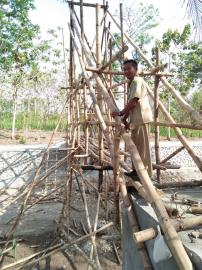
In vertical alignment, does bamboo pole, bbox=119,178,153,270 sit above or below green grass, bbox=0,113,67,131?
below

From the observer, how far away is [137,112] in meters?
3.72

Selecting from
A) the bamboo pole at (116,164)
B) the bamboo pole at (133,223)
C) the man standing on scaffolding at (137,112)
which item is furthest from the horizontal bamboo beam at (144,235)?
the man standing on scaffolding at (137,112)

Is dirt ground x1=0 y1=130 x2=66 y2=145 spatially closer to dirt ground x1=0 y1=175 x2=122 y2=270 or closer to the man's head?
dirt ground x1=0 y1=175 x2=122 y2=270

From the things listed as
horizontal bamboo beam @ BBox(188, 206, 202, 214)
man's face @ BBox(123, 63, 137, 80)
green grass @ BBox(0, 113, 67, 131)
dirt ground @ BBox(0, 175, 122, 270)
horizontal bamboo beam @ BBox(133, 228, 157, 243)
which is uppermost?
man's face @ BBox(123, 63, 137, 80)

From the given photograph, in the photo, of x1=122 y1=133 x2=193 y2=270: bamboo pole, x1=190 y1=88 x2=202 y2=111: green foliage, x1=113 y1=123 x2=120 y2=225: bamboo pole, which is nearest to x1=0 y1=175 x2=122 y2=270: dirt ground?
x1=113 y1=123 x2=120 y2=225: bamboo pole

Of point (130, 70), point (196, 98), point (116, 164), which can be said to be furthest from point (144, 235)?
point (196, 98)

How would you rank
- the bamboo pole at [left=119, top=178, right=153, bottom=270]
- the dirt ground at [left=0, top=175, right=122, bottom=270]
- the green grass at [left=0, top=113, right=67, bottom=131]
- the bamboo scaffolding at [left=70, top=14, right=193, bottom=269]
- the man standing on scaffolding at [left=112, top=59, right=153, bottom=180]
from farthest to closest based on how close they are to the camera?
the green grass at [left=0, top=113, right=67, bottom=131] < the dirt ground at [left=0, top=175, right=122, bottom=270] < the man standing on scaffolding at [left=112, top=59, right=153, bottom=180] < the bamboo pole at [left=119, top=178, right=153, bottom=270] < the bamboo scaffolding at [left=70, top=14, right=193, bottom=269]

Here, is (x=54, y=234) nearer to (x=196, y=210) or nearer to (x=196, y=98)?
(x=196, y=210)

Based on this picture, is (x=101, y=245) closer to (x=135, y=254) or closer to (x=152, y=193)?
(x=135, y=254)

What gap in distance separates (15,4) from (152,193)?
10926 mm

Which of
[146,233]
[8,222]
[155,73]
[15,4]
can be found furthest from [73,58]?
[15,4]

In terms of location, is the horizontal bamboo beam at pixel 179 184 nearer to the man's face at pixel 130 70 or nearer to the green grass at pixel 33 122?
the man's face at pixel 130 70

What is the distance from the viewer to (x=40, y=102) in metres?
21.1

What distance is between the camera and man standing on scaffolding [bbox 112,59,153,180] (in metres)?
3.58
